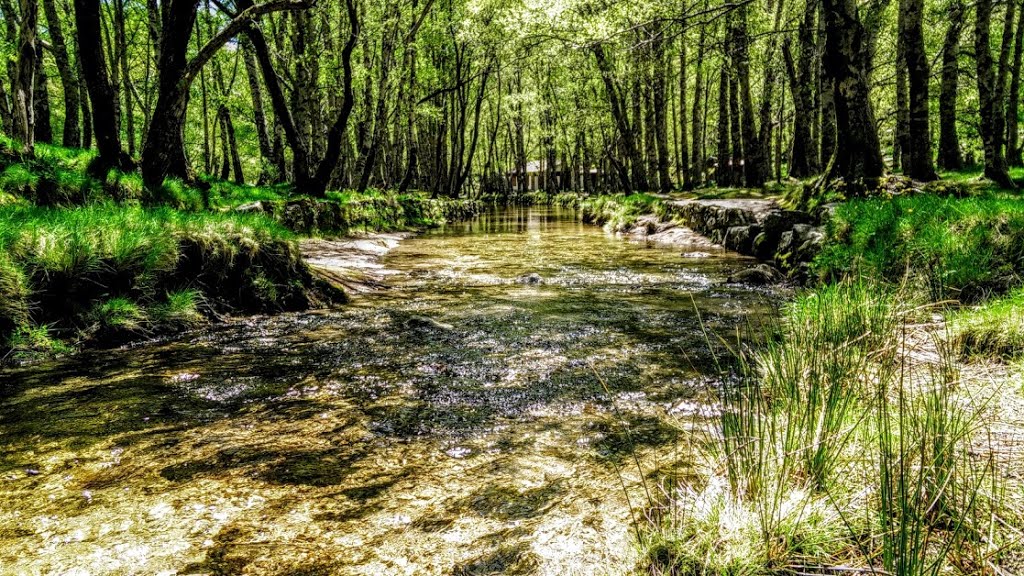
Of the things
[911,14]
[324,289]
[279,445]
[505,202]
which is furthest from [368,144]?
[505,202]

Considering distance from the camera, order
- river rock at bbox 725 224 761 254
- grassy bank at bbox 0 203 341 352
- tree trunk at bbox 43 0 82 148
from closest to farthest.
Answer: grassy bank at bbox 0 203 341 352
river rock at bbox 725 224 761 254
tree trunk at bbox 43 0 82 148

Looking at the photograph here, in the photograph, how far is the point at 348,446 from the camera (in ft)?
9.80

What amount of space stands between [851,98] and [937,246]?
515 centimetres

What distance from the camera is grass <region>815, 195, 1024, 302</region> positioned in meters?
5.02

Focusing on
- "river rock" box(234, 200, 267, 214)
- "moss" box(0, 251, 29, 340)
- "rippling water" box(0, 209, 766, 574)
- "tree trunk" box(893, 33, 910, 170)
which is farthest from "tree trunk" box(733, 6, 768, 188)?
"moss" box(0, 251, 29, 340)

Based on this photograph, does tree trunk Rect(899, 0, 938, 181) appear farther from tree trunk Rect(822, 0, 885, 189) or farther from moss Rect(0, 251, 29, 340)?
moss Rect(0, 251, 29, 340)

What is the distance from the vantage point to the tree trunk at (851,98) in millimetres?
9305

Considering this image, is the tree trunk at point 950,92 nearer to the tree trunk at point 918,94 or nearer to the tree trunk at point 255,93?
the tree trunk at point 918,94

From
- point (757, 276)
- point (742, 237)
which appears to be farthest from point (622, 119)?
point (757, 276)

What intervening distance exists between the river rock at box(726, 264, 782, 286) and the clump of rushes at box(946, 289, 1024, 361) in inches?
163

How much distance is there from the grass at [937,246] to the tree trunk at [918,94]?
4.81 metres

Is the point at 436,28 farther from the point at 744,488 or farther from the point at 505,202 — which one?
the point at 505,202

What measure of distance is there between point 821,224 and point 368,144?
14391 millimetres

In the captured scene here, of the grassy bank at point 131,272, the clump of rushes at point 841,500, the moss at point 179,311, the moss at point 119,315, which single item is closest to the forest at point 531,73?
the grassy bank at point 131,272
